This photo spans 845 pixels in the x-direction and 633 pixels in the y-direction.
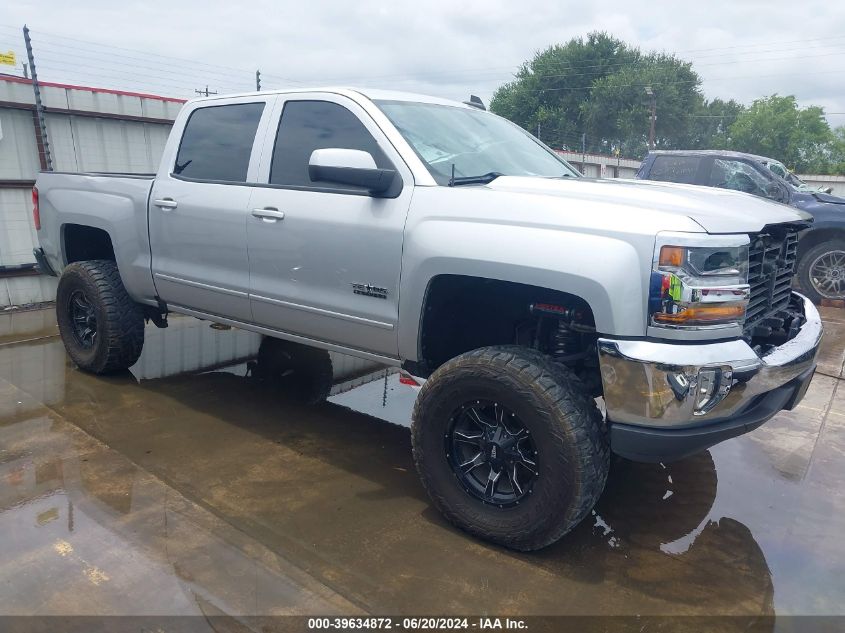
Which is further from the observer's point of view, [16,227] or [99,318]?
[16,227]

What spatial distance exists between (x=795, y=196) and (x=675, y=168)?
157cm

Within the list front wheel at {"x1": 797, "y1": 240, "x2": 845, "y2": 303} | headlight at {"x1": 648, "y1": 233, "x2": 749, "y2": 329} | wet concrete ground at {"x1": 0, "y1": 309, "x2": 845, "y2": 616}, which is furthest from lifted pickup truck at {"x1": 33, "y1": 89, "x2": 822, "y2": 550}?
front wheel at {"x1": 797, "y1": 240, "x2": 845, "y2": 303}

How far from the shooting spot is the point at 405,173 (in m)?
3.20

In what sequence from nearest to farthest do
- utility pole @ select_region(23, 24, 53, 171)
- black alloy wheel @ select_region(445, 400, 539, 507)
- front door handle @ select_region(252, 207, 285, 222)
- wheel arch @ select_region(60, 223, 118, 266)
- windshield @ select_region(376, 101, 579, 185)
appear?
1. black alloy wheel @ select_region(445, 400, 539, 507)
2. windshield @ select_region(376, 101, 579, 185)
3. front door handle @ select_region(252, 207, 285, 222)
4. wheel arch @ select_region(60, 223, 118, 266)
5. utility pole @ select_region(23, 24, 53, 171)

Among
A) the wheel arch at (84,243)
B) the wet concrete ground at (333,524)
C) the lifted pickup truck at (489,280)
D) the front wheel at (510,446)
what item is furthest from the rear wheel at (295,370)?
the front wheel at (510,446)

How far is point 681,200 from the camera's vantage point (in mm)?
2795

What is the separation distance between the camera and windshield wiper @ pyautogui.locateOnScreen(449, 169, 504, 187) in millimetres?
3160

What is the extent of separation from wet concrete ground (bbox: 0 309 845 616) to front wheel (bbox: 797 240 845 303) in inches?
188

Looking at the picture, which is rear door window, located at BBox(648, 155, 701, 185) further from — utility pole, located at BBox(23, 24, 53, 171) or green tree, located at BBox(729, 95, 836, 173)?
green tree, located at BBox(729, 95, 836, 173)

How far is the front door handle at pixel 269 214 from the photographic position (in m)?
3.59

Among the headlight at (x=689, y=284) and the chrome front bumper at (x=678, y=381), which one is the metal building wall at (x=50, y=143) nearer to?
the chrome front bumper at (x=678, y=381)

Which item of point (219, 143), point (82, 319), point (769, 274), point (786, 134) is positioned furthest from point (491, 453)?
point (786, 134)

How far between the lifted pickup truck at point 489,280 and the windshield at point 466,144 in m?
0.02

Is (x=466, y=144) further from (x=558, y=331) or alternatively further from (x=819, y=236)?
(x=819, y=236)
